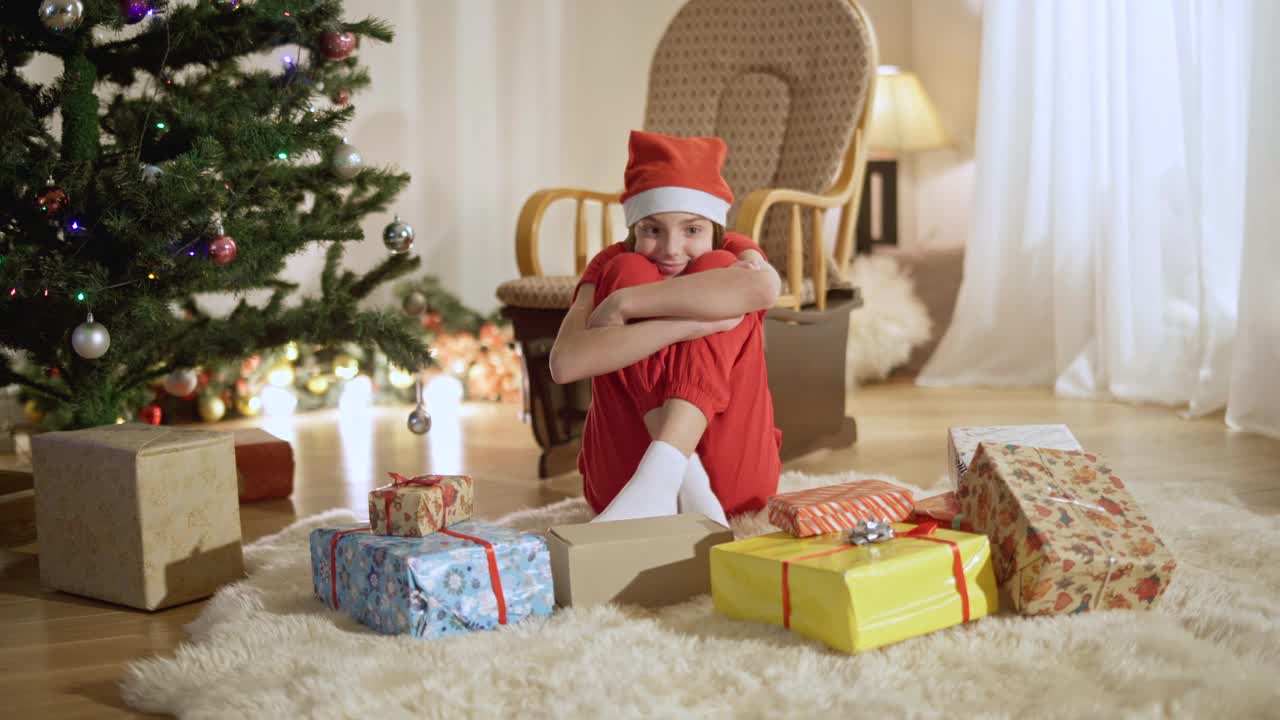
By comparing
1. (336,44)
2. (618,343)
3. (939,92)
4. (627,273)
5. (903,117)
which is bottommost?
(618,343)

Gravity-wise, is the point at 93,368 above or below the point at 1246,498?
above

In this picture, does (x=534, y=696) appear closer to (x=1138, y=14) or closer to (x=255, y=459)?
(x=255, y=459)

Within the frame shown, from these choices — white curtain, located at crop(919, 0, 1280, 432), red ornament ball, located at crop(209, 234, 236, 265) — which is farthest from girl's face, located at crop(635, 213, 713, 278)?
white curtain, located at crop(919, 0, 1280, 432)

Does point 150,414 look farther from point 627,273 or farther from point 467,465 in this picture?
point 627,273

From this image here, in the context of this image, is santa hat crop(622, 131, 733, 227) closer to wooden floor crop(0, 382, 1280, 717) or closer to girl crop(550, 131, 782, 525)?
girl crop(550, 131, 782, 525)

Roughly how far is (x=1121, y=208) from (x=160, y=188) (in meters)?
2.66

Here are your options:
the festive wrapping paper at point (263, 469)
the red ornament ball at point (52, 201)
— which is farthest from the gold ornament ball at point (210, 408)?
the red ornament ball at point (52, 201)

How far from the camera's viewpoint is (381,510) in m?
1.37

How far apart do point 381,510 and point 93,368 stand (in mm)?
749

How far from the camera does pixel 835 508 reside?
1.37 meters

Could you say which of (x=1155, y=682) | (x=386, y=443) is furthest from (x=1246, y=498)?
(x=386, y=443)

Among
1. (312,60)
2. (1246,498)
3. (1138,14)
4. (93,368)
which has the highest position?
(1138,14)

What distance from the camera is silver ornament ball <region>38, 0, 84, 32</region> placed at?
5.06 feet

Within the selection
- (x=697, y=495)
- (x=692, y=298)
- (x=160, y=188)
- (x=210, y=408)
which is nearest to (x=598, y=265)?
(x=692, y=298)
